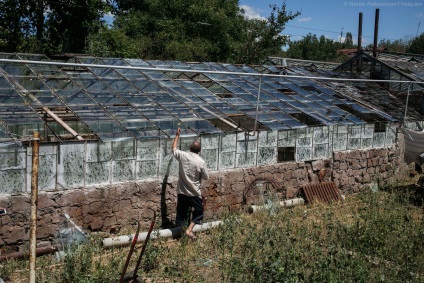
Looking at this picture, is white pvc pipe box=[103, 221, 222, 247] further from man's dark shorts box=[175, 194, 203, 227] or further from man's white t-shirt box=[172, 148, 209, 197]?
man's white t-shirt box=[172, 148, 209, 197]

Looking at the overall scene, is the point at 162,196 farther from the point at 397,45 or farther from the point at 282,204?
the point at 397,45

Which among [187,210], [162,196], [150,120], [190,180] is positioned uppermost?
[150,120]

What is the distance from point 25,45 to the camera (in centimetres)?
1958

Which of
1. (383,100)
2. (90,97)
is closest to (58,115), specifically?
→ (90,97)

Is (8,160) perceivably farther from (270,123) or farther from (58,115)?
(270,123)

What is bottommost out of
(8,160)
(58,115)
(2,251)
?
(2,251)

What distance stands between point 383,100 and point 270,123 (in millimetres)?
6231

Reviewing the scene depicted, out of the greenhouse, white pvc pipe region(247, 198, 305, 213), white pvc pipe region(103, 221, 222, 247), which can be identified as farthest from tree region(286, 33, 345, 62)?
white pvc pipe region(103, 221, 222, 247)

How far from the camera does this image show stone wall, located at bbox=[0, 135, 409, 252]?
798 cm

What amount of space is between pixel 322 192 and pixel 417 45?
144 ft

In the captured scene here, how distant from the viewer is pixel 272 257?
23.1 feet

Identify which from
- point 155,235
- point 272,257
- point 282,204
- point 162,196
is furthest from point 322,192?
point 272,257

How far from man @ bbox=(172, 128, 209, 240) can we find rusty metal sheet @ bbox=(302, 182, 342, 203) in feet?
12.5

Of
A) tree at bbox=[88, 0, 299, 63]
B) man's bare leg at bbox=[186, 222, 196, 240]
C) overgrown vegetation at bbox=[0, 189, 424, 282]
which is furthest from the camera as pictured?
tree at bbox=[88, 0, 299, 63]
